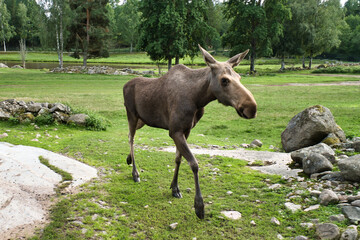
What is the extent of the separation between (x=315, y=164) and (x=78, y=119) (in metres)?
9.99

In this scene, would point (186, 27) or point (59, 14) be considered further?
point (59, 14)

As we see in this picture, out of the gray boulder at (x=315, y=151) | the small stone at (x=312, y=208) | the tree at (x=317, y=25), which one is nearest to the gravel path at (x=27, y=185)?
the small stone at (x=312, y=208)

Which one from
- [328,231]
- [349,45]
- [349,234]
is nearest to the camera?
[349,234]

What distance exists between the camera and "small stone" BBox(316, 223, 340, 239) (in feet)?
14.7

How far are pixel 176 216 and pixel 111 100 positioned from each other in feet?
57.2

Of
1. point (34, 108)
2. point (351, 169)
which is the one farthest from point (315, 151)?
point (34, 108)

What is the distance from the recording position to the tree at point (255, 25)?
1959 inches

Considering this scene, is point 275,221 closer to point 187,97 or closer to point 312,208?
point 312,208

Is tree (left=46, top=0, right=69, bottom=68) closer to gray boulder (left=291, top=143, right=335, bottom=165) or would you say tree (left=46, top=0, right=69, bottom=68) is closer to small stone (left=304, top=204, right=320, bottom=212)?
gray boulder (left=291, top=143, right=335, bottom=165)

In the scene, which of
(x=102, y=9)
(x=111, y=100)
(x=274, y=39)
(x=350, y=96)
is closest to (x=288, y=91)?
(x=350, y=96)

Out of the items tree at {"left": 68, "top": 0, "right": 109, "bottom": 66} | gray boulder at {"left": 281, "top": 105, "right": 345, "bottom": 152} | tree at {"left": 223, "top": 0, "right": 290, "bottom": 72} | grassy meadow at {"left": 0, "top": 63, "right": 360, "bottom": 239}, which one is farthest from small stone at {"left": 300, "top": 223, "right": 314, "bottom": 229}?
tree at {"left": 68, "top": 0, "right": 109, "bottom": 66}

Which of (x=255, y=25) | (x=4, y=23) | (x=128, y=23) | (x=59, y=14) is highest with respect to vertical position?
(x=128, y=23)

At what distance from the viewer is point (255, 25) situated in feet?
173

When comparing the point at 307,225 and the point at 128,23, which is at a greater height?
the point at 128,23
